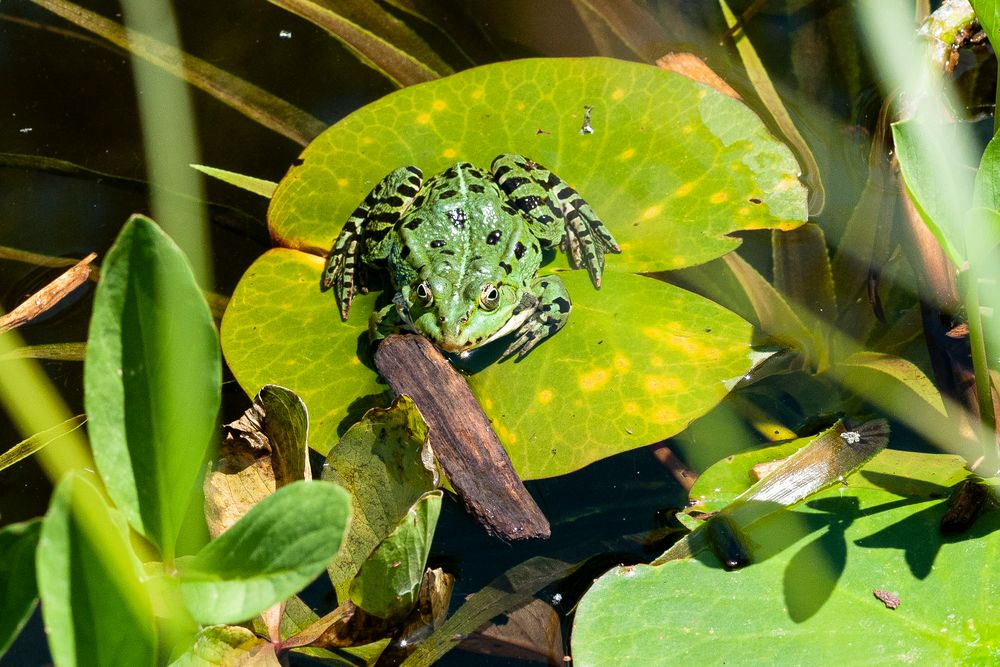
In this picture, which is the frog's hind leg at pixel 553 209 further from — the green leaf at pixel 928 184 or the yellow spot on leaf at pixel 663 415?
the green leaf at pixel 928 184

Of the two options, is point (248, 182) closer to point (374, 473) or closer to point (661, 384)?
point (374, 473)

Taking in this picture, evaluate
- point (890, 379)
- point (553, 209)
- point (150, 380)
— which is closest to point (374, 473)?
point (150, 380)

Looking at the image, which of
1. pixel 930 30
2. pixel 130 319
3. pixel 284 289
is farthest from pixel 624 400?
pixel 930 30

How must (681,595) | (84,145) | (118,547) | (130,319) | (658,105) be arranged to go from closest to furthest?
(118,547)
(130,319)
(681,595)
(658,105)
(84,145)

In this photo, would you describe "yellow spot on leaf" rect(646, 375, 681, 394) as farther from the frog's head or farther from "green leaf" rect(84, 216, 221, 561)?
"green leaf" rect(84, 216, 221, 561)

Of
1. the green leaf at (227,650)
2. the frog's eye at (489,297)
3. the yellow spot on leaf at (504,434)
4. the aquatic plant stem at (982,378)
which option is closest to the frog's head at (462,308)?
the frog's eye at (489,297)

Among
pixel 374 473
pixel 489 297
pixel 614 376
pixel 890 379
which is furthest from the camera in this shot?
pixel 489 297

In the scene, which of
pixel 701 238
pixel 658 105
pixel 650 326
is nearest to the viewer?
pixel 650 326

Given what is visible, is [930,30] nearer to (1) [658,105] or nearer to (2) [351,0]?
(1) [658,105]
